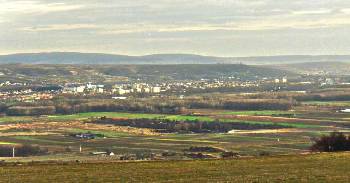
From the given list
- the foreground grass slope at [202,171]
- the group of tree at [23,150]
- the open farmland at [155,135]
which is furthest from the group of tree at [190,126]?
the foreground grass slope at [202,171]

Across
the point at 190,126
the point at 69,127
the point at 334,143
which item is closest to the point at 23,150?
the point at 69,127

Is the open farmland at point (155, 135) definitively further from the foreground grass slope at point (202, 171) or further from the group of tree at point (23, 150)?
the foreground grass slope at point (202, 171)

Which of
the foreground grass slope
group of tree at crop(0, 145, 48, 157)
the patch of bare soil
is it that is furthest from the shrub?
the patch of bare soil

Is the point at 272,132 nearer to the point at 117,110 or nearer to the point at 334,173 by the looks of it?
the point at 117,110

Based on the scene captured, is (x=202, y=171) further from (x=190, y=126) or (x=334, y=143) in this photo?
(x=190, y=126)

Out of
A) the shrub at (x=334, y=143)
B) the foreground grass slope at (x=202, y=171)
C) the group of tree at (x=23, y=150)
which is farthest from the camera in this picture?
the group of tree at (x=23, y=150)

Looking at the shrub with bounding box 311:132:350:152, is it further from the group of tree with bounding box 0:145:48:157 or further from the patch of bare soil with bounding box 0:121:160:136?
the patch of bare soil with bounding box 0:121:160:136

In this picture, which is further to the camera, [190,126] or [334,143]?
[190,126]

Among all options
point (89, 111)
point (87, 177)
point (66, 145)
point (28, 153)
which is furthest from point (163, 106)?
point (87, 177)

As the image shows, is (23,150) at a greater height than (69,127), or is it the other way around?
(69,127)
